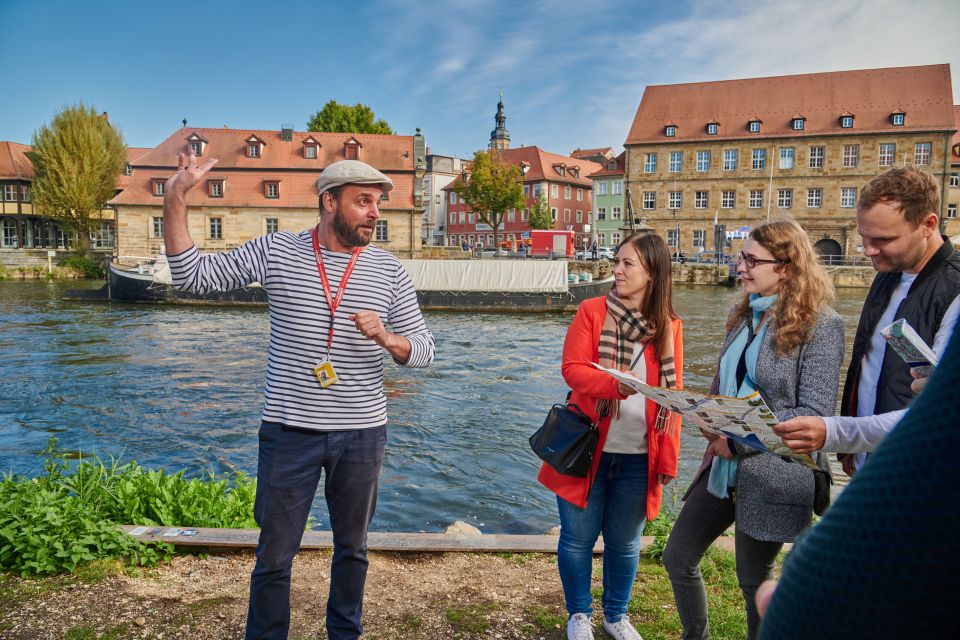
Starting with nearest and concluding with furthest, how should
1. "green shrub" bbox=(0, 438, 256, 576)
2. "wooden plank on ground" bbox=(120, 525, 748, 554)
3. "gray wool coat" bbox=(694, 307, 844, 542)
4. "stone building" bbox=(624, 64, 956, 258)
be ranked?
"gray wool coat" bbox=(694, 307, 844, 542)
"green shrub" bbox=(0, 438, 256, 576)
"wooden plank on ground" bbox=(120, 525, 748, 554)
"stone building" bbox=(624, 64, 956, 258)

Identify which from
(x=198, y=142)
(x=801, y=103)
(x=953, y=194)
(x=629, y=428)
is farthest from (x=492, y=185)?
(x=629, y=428)

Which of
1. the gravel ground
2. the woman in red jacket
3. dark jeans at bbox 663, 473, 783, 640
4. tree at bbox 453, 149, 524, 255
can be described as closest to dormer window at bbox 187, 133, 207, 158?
tree at bbox 453, 149, 524, 255

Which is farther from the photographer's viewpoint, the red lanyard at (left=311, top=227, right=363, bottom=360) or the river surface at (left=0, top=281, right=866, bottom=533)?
the river surface at (left=0, top=281, right=866, bottom=533)

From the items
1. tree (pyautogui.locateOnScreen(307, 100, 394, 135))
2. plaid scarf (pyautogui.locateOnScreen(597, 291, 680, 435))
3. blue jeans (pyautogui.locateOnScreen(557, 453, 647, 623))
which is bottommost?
blue jeans (pyautogui.locateOnScreen(557, 453, 647, 623))

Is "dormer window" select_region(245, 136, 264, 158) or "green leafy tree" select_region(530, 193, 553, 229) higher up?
"dormer window" select_region(245, 136, 264, 158)

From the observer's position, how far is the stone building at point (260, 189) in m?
47.0

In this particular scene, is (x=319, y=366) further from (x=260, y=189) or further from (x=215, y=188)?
(x=215, y=188)

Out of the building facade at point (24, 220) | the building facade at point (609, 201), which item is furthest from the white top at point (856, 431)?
the building facade at point (609, 201)

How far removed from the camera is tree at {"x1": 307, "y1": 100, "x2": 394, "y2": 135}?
2272 inches

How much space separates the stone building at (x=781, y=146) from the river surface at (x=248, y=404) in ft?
104

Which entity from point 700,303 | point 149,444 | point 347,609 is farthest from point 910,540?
point 700,303

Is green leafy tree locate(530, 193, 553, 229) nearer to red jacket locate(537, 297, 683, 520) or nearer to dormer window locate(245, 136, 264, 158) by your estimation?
dormer window locate(245, 136, 264, 158)

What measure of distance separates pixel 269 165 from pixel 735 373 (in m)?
50.5

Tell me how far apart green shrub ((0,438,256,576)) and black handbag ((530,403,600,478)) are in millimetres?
2562
